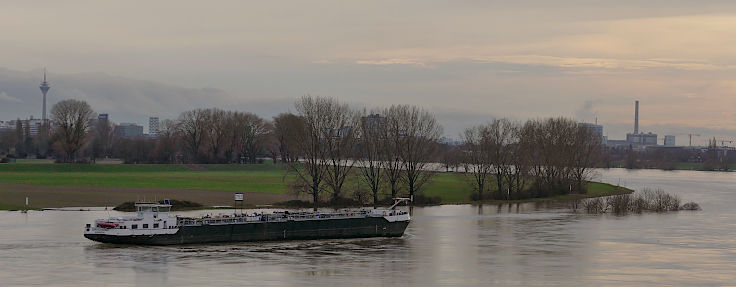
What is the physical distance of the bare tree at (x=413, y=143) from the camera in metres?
120

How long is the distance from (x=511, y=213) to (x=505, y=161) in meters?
26.0

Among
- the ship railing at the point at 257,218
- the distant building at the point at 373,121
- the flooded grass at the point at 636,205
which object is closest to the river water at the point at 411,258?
the ship railing at the point at 257,218

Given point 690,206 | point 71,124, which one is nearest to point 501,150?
point 690,206

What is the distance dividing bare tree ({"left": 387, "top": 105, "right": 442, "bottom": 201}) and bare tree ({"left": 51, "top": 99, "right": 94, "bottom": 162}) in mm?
90784

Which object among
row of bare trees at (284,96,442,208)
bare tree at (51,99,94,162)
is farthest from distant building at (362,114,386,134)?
bare tree at (51,99,94,162)

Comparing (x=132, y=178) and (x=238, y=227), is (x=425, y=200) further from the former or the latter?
(x=132, y=178)

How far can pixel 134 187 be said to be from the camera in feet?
415

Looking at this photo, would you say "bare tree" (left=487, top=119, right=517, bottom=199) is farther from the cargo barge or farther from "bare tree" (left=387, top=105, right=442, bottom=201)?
the cargo barge

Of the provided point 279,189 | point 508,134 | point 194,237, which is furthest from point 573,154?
point 194,237

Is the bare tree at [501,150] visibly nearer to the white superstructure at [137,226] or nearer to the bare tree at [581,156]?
the bare tree at [581,156]

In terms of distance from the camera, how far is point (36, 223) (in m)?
80.4

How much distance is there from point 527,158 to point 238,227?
72.9 meters

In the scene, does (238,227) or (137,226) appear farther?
(238,227)

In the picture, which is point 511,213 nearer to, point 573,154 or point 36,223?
point 573,154
